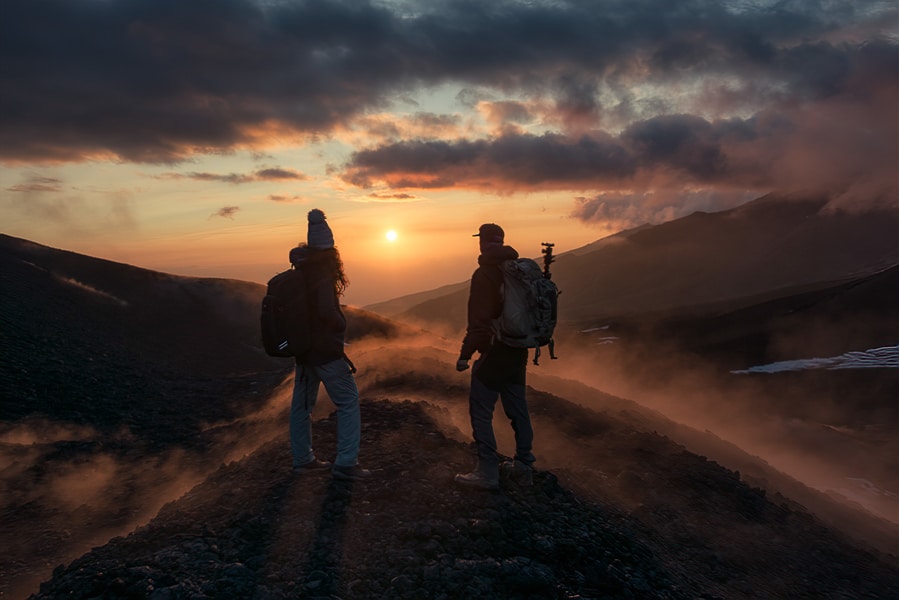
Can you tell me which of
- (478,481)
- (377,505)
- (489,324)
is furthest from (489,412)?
(377,505)

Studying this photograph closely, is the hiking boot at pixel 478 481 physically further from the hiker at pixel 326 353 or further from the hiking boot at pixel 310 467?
the hiking boot at pixel 310 467

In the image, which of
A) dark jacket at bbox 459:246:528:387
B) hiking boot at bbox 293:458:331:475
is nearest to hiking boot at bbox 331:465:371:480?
hiking boot at bbox 293:458:331:475

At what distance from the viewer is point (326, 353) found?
Result: 741cm

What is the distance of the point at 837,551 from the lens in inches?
388

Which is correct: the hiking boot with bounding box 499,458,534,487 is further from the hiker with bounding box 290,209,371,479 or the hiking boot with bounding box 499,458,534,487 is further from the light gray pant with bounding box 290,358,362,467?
the light gray pant with bounding box 290,358,362,467

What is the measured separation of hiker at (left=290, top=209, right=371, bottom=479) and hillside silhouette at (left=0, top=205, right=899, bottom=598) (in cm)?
54

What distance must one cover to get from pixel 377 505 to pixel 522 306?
3023 millimetres

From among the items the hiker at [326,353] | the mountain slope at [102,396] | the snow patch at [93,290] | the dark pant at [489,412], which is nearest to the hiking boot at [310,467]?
the hiker at [326,353]

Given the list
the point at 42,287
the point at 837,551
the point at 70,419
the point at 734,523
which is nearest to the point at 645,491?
the point at 734,523

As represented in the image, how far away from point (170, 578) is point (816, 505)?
15.3 metres

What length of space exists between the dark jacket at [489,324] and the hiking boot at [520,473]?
1294mm

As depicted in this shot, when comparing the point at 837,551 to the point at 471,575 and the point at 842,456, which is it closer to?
the point at 471,575

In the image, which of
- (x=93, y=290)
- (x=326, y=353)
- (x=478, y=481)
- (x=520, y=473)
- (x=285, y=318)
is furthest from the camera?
(x=93, y=290)

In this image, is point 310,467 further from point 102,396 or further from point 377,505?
point 102,396
